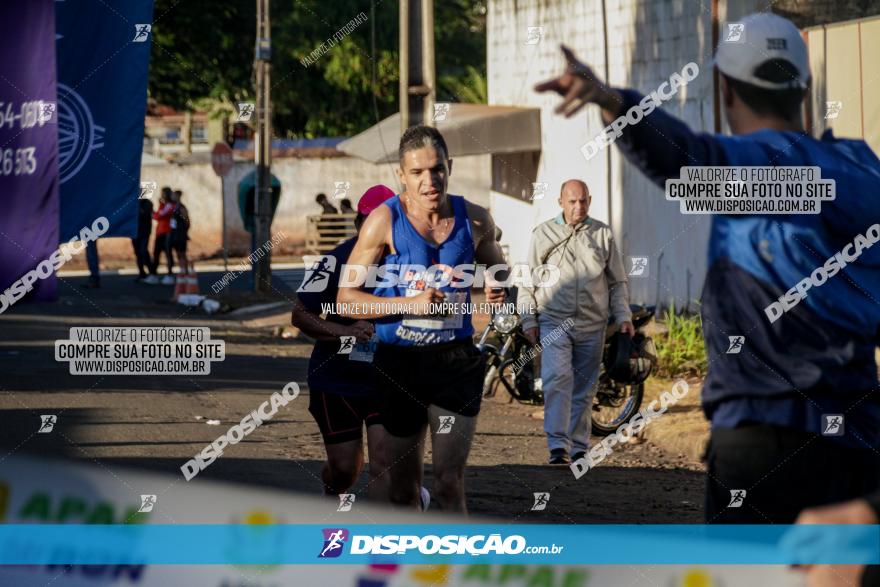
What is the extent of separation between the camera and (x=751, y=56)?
184 inches

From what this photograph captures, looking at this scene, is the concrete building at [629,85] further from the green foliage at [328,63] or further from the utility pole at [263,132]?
the green foliage at [328,63]

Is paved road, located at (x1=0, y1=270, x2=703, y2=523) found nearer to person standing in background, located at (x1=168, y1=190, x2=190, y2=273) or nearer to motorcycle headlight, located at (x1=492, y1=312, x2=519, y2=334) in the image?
motorcycle headlight, located at (x1=492, y1=312, x2=519, y2=334)

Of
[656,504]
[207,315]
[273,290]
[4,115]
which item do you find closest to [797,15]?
[656,504]

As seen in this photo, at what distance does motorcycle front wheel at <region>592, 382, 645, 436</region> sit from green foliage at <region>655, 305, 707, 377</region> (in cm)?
178

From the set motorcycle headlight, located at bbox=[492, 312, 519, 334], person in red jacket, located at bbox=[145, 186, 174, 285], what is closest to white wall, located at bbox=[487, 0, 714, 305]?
motorcycle headlight, located at bbox=[492, 312, 519, 334]

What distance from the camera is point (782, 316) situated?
179 inches

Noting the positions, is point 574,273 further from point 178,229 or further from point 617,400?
point 178,229

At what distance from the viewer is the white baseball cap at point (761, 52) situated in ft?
15.3

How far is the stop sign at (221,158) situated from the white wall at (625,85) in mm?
6543

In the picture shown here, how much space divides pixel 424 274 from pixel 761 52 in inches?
94.1

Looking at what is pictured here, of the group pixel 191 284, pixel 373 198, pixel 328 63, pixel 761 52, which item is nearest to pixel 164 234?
pixel 191 284

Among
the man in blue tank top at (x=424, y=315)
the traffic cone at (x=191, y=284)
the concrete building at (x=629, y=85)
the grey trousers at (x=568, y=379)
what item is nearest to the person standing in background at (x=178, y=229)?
the traffic cone at (x=191, y=284)

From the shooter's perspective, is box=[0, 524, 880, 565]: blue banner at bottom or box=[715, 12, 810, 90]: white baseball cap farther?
box=[0, 524, 880, 565]: blue banner at bottom

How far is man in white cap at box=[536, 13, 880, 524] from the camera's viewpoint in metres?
4.50
